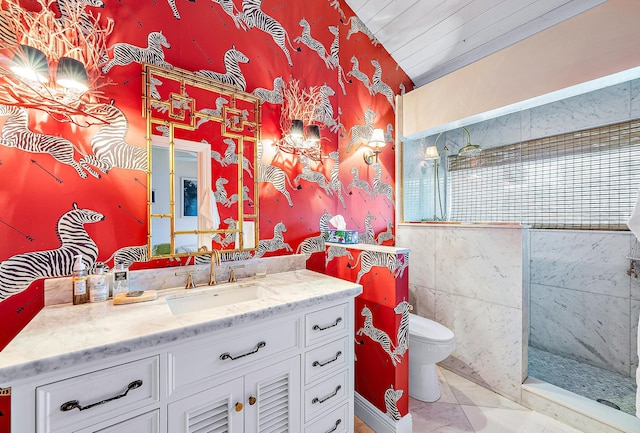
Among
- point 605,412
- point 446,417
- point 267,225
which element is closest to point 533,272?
point 605,412

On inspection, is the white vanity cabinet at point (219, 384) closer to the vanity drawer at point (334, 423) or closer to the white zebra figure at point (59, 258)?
the vanity drawer at point (334, 423)

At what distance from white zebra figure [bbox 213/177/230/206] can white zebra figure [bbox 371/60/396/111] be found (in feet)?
5.60

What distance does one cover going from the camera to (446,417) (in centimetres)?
184

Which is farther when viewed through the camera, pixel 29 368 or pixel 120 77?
pixel 120 77

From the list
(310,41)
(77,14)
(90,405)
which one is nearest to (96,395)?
(90,405)

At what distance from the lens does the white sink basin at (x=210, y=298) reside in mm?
1348

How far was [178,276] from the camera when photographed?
151cm

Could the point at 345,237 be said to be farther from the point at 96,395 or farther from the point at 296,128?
the point at 96,395

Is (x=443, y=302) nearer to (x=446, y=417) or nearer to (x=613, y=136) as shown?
(x=446, y=417)

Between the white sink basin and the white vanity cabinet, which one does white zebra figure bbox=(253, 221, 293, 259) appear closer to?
the white sink basin

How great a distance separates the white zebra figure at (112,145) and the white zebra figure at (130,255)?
1.34 ft

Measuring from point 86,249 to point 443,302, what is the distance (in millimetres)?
2628

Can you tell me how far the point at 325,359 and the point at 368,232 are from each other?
1.32 m

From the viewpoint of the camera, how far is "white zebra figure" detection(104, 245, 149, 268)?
4.44 ft
